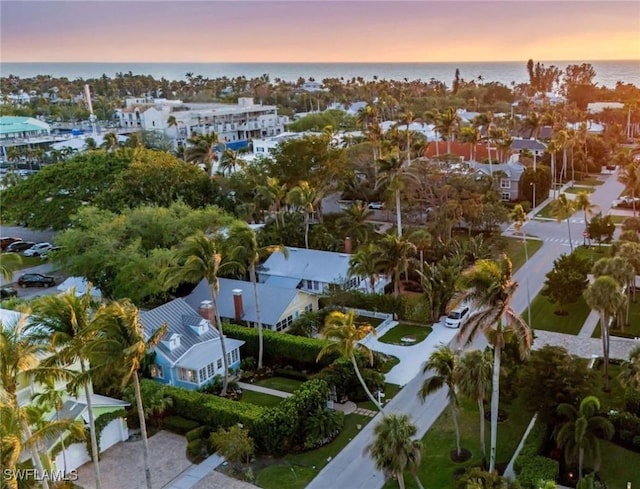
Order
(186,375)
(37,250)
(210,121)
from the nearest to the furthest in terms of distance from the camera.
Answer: (186,375), (37,250), (210,121)

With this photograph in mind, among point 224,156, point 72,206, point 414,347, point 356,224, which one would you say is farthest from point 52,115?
point 414,347

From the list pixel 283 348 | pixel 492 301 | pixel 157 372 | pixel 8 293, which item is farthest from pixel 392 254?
pixel 8 293

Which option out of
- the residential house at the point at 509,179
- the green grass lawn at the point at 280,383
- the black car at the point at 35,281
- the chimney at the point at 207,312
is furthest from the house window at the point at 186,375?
the residential house at the point at 509,179

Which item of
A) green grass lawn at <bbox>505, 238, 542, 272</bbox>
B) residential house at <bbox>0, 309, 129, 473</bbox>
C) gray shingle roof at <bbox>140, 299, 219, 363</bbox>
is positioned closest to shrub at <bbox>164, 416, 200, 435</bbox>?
residential house at <bbox>0, 309, 129, 473</bbox>

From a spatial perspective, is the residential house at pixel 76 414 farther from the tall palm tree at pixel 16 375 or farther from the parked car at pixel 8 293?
the parked car at pixel 8 293

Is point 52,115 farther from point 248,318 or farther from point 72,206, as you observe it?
point 248,318

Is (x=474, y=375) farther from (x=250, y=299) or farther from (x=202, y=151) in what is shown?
(x=202, y=151)

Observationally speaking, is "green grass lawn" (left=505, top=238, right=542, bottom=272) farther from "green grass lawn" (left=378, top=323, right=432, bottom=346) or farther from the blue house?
the blue house
